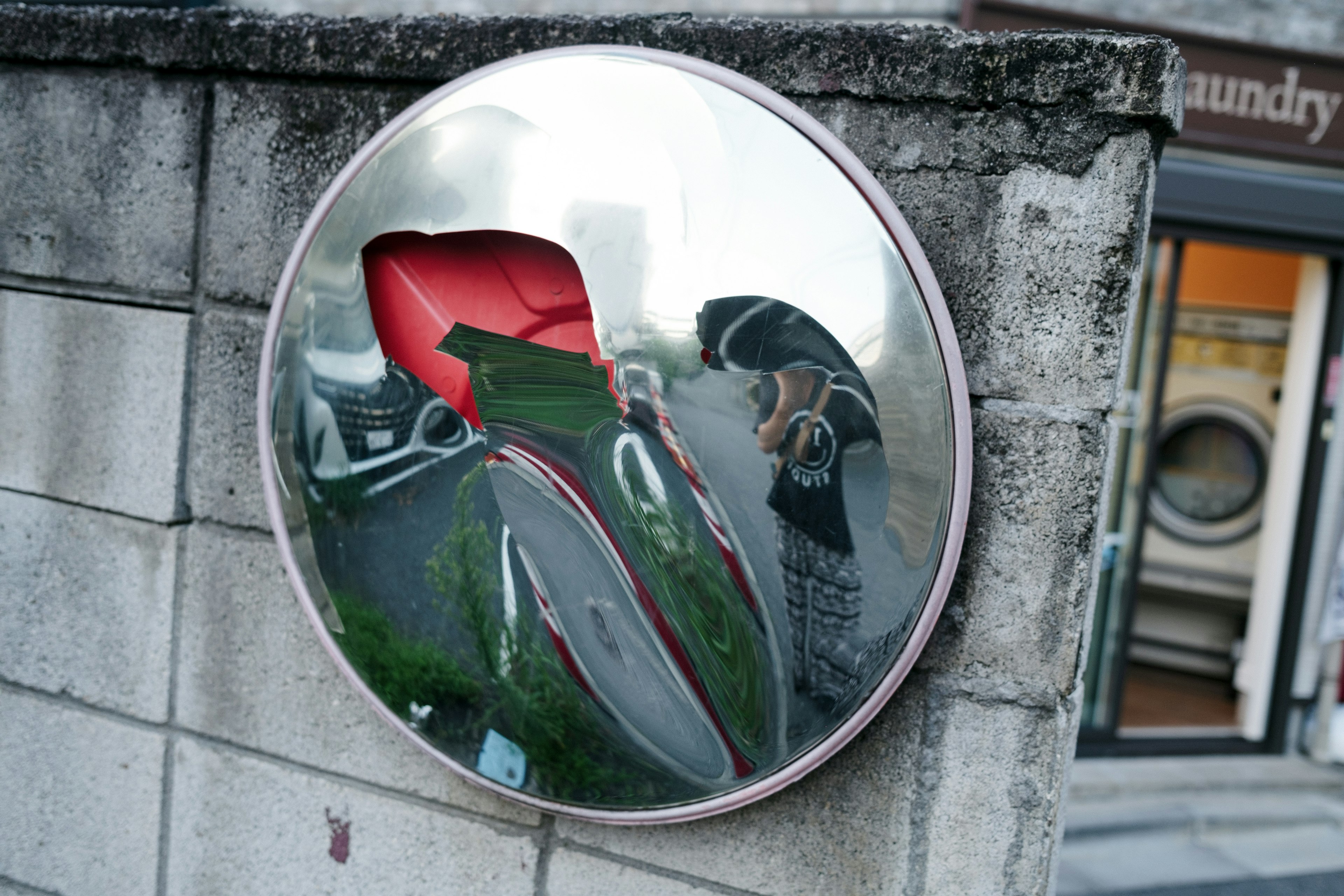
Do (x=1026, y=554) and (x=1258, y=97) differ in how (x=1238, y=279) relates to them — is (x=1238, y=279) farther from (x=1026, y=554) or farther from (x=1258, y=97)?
(x=1026, y=554)

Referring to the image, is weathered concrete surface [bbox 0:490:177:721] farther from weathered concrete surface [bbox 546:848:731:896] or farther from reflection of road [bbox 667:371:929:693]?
reflection of road [bbox 667:371:929:693]

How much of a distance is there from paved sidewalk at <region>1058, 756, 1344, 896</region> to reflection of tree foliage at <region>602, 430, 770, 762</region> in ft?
10.6

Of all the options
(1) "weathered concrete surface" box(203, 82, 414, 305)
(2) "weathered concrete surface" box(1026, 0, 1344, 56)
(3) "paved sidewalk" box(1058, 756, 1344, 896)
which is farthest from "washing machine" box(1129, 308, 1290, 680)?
(1) "weathered concrete surface" box(203, 82, 414, 305)

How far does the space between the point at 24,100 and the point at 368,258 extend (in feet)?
3.73

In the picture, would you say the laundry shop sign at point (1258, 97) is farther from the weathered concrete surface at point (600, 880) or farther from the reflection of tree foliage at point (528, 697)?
the weathered concrete surface at point (600, 880)

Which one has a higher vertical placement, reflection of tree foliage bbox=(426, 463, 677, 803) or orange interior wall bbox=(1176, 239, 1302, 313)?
orange interior wall bbox=(1176, 239, 1302, 313)

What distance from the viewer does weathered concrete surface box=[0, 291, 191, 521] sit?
1.96 meters

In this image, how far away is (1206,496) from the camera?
6.22 m

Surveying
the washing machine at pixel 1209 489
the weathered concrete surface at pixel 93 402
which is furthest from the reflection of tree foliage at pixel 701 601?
the washing machine at pixel 1209 489

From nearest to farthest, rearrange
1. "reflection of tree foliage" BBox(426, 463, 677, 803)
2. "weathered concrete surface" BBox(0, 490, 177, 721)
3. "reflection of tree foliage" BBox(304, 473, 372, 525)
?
1. "reflection of tree foliage" BBox(426, 463, 677, 803)
2. "reflection of tree foliage" BBox(304, 473, 372, 525)
3. "weathered concrete surface" BBox(0, 490, 177, 721)

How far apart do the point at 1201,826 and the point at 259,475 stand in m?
4.82

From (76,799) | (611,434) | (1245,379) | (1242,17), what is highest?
(1242,17)

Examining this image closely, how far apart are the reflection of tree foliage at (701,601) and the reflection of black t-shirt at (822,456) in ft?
0.53

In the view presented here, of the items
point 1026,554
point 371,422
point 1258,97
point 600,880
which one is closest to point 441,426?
point 371,422
